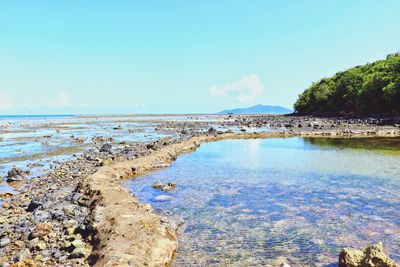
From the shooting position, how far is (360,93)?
239ft

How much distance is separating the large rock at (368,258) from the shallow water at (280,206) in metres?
0.81

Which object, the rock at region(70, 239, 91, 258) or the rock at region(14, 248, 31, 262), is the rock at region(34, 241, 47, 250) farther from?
the rock at region(70, 239, 91, 258)

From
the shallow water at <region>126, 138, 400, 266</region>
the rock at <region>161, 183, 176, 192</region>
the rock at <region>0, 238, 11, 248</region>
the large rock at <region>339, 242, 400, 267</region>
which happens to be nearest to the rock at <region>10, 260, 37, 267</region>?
the rock at <region>0, 238, 11, 248</region>

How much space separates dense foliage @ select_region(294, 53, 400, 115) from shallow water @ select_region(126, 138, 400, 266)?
150 feet

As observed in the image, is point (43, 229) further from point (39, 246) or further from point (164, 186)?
point (164, 186)

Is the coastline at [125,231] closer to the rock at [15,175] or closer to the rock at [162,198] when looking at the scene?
the rock at [162,198]

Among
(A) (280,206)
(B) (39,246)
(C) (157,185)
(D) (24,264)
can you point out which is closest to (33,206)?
(B) (39,246)

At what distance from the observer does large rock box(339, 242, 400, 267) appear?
25.0ft

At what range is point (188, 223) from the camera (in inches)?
483

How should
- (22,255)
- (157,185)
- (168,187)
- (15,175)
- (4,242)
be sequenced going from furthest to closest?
(15,175), (157,185), (168,187), (4,242), (22,255)

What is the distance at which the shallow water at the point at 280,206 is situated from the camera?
981cm

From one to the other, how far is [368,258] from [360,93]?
7394 cm

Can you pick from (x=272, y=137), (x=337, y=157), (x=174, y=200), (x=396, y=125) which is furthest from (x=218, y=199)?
(x=396, y=125)

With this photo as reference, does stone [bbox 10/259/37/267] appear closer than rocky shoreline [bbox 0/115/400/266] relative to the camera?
Yes
